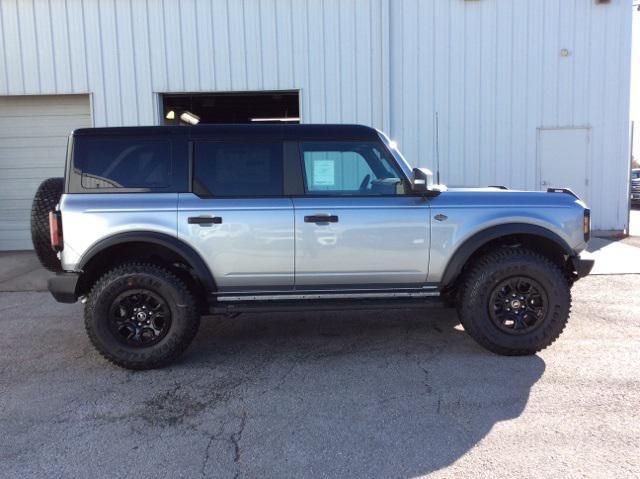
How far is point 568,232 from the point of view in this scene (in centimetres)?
438

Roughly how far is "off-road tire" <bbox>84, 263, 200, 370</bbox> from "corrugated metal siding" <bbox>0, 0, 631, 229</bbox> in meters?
6.30

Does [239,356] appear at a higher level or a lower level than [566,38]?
lower

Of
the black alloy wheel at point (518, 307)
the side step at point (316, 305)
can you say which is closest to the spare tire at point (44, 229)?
the side step at point (316, 305)

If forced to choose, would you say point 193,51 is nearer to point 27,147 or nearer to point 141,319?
point 27,147

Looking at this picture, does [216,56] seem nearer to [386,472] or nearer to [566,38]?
[566,38]

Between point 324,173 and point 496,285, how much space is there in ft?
5.62

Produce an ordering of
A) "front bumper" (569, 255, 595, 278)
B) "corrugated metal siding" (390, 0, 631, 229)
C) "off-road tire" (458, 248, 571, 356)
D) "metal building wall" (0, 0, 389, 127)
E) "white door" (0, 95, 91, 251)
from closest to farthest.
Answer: "off-road tire" (458, 248, 571, 356) → "front bumper" (569, 255, 595, 278) → "metal building wall" (0, 0, 389, 127) → "corrugated metal siding" (390, 0, 631, 229) → "white door" (0, 95, 91, 251)

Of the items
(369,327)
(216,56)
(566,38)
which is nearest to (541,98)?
(566,38)

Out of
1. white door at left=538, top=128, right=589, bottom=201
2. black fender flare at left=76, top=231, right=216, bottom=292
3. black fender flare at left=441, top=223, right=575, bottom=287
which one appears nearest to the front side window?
black fender flare at left=441, top=223, right=575, bottom=287

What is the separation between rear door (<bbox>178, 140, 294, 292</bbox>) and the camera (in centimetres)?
418

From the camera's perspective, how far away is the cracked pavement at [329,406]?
2.85 meters

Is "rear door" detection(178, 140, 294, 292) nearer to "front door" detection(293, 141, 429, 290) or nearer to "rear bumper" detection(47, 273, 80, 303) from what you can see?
"front door" detection(293, 141, 429, 290)

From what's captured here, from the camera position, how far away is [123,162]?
4.28 metres

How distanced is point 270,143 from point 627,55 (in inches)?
348
